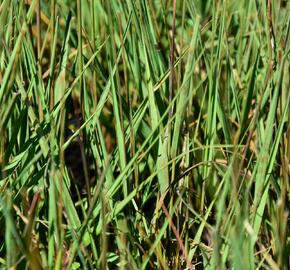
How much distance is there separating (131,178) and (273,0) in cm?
40

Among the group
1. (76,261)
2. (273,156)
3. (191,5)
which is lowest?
(76,261)

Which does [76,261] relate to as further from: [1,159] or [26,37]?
[26,37]

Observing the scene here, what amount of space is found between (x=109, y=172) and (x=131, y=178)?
3.2 inches

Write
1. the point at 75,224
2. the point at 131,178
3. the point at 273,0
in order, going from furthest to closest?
the point at 273,0 → the point at 131,178 → the point at 75,224

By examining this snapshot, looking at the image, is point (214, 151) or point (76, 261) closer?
point (76, 261)

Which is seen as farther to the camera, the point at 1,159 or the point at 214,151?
the point at 214,151

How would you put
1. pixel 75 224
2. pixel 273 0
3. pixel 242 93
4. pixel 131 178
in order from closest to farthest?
1. pixel 75 224
2. pixel 131 178
3. pixel 273 0
4. pixel 242 93

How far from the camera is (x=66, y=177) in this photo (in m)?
1.08

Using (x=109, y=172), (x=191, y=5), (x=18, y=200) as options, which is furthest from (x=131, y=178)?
(x=191, y=5)

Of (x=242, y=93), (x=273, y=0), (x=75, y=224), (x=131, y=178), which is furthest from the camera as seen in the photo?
(x=242, y=93)

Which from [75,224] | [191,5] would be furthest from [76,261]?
[191,5]

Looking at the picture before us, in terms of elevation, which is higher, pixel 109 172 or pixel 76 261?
pixel 109 172

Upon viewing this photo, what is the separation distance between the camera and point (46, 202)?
1043mm

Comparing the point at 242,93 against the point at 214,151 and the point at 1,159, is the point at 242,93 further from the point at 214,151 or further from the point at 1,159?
the point at 1,159
